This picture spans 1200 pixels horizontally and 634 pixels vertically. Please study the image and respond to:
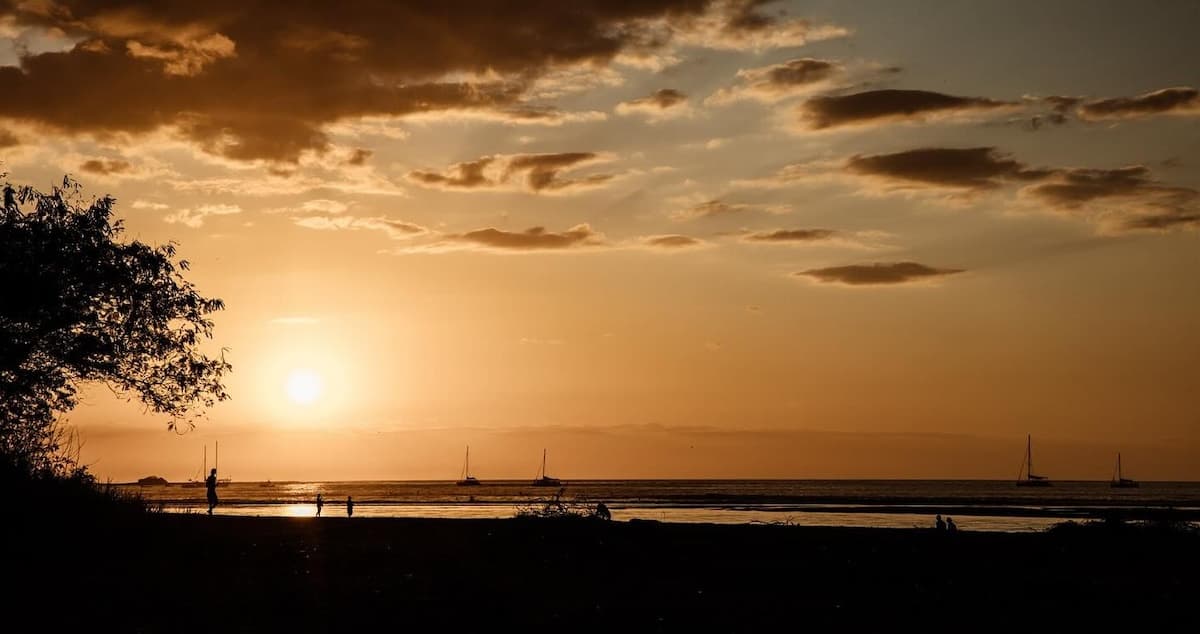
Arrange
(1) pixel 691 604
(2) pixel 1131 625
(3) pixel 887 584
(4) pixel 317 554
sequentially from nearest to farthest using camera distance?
(2) pixel 1131 625 < (1) pixel 691 604 < (3) pixel 887 584 < (4) pixel 317 554

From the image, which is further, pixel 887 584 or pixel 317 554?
pixel 317 554

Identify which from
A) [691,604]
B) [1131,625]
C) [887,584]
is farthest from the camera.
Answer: [887,584]

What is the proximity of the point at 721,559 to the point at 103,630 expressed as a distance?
16.0 m

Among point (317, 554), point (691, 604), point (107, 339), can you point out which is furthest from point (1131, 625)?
point (107, 339)

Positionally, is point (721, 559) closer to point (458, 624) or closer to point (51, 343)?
point (458, 624)

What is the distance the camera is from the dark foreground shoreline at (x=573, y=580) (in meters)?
18.7

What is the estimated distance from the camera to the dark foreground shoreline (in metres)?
18.7

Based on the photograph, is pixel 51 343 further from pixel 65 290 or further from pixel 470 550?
pixel 470 550

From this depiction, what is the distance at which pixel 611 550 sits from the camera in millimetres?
29047

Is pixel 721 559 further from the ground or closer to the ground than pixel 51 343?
closer to the ground

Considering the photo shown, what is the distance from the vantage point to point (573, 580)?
77.9 feet

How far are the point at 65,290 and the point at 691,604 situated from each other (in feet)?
65.9

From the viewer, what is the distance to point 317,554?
27422 millimetres

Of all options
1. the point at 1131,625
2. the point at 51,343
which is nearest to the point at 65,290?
the point at 51,343
